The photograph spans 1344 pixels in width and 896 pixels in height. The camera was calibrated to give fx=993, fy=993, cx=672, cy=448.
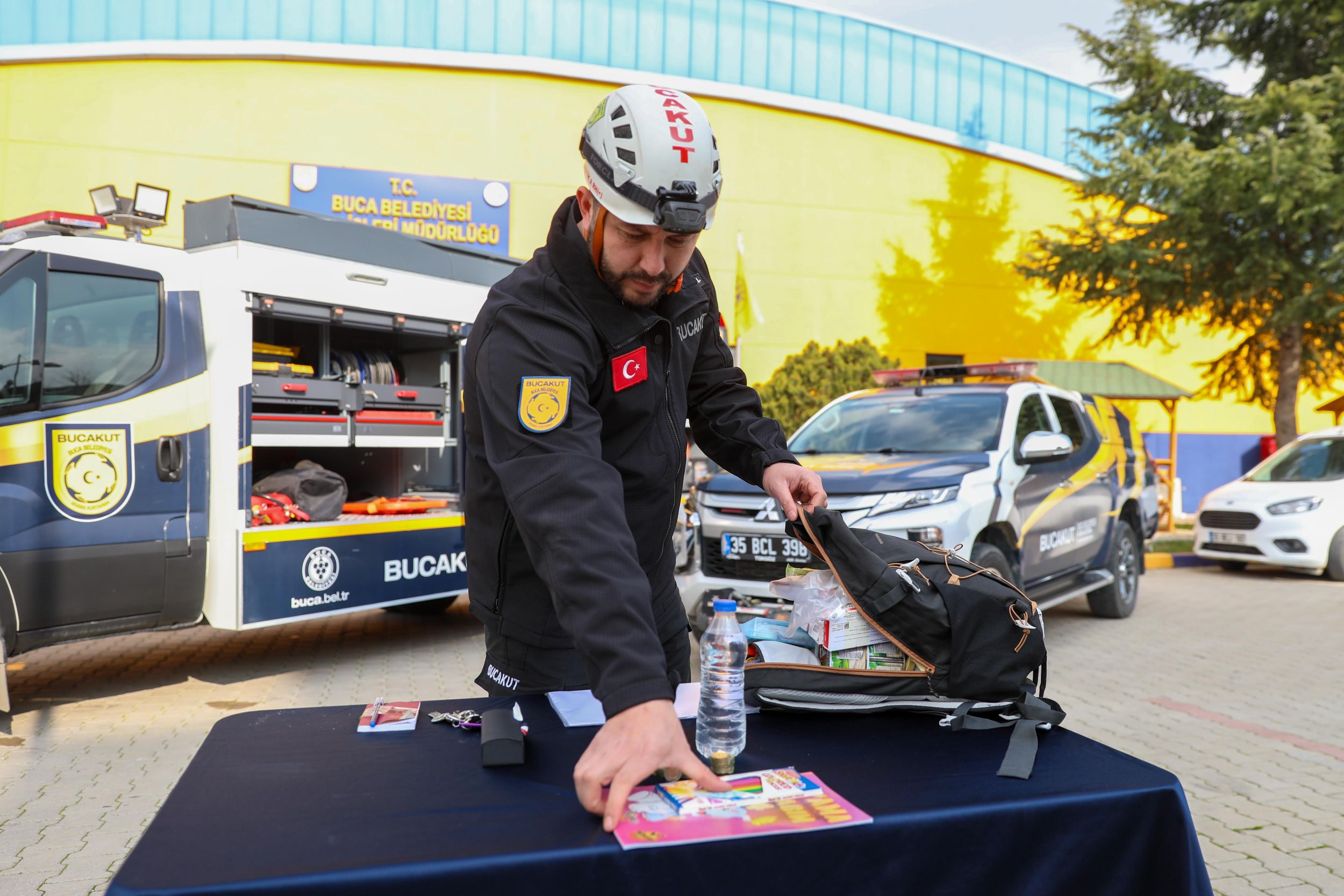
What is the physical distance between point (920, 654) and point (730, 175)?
51.0ft

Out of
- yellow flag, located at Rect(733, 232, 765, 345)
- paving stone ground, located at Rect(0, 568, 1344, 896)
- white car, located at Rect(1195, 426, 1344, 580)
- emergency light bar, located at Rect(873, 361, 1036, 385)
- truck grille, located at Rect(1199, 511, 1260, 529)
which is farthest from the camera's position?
yellow flag, located at Rect(733, 232, 765, 345)

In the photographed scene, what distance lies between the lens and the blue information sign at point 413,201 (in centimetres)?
1474

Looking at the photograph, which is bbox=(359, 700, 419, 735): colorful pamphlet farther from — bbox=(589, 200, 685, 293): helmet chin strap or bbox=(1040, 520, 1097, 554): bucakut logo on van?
bbox=(1040, 520, 1097, 554): bucakut logo on van

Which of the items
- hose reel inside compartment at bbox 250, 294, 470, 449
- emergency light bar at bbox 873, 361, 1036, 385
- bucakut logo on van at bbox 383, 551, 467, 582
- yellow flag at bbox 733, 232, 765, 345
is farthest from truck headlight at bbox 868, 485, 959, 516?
yellow flag at bbox 733, 232, 765, 345

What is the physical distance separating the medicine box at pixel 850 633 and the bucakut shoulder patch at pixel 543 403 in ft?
2.49

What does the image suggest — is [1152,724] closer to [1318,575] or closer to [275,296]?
[275,296]

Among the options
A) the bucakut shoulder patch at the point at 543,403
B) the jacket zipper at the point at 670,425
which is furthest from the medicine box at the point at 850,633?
the bucakut shoulder patch at the point at 543,403

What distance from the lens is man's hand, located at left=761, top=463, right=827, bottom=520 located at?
7.65 ft

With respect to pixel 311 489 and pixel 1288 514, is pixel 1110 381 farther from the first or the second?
pixel 311 489

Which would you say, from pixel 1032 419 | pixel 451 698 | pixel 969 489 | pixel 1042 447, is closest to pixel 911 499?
pixel 969 489

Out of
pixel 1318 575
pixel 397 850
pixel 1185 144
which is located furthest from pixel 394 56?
pixel 397 850

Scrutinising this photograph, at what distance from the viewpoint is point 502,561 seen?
214 cm

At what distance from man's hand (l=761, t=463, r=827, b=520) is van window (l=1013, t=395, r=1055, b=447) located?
4878 mm

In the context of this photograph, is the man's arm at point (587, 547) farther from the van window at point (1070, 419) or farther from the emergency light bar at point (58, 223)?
the van window at point (1070, 419)
